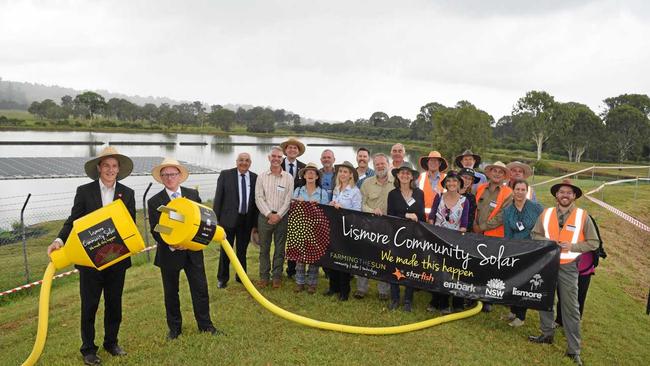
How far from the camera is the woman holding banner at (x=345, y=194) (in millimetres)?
5969

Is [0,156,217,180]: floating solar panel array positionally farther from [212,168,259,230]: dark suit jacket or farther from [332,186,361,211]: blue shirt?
[332,186,361,211]: blue shirt

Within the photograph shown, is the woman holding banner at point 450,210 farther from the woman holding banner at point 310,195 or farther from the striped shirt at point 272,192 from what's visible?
the striped shirt at point 272,192

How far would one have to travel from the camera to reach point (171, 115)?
4412 inches

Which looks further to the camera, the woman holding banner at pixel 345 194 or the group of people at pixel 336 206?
the woman holding banner at pixel 345 194

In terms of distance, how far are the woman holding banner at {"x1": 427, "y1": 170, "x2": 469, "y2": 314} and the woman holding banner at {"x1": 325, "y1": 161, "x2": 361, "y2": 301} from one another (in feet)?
3.81

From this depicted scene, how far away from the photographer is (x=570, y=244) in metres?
4.84

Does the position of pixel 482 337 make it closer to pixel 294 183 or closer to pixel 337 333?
pixel 337 333

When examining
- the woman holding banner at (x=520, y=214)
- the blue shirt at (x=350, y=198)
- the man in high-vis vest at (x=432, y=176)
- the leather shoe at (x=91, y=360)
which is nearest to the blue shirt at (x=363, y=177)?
the blue shirt at (x=350, y=198)

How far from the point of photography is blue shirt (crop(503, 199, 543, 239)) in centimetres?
538

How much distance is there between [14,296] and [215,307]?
5.08m

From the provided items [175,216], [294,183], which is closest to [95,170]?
[175,216]

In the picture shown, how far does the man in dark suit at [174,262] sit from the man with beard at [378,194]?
7.92ft

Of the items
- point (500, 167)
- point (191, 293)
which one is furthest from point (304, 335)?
Result: point (500, 167)

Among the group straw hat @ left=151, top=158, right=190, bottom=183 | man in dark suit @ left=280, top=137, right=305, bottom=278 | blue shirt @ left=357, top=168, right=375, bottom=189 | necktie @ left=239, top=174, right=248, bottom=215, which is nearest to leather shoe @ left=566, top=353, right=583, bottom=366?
blue shirt @ left=357, top=168, right=375, bottom=189
